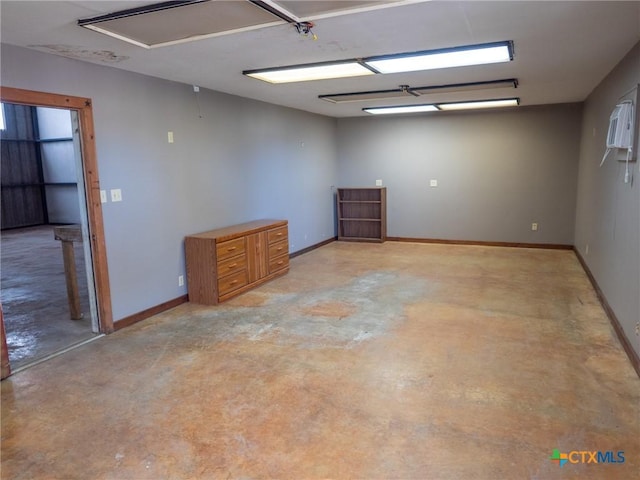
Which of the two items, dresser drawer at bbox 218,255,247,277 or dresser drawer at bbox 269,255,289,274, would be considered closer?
dresser drawer at bbox 218,255,247,277

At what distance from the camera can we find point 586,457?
2113mm

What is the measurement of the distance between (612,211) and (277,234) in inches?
147

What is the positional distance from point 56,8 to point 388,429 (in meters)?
2.98

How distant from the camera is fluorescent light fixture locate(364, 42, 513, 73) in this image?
3246 millimetres

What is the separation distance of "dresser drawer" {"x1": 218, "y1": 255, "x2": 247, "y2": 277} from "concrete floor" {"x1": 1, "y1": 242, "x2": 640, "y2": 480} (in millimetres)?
389

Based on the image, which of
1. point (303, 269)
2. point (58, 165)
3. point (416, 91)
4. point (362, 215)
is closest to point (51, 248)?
point (58, 165)

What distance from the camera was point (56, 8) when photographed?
7.72ft

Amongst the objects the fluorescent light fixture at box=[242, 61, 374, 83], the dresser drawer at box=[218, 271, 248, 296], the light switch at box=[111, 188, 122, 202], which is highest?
the fluorescent light fixture at box=[242, 61, 374, 83]

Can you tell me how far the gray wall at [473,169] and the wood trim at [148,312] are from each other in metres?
4.68

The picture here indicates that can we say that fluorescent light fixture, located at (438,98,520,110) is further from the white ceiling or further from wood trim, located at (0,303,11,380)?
wood trim, located at (0,303,11,380)

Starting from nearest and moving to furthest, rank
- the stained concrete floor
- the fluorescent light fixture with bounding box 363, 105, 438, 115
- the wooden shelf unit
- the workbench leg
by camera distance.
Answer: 1. the stained concrete floor
2. the workbench leg
3. the fluorescent light fixture with bounding box 363, 105, 438, 115
4. the wooden shelf unit

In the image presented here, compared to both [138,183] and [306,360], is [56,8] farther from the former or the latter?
[306,360]

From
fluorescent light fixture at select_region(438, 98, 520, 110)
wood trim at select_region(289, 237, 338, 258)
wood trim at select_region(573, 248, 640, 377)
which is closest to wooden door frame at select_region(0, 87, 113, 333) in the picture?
wood trim at select_region(289, 237, 338, 258)

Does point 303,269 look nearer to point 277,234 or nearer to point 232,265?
point 277,234
